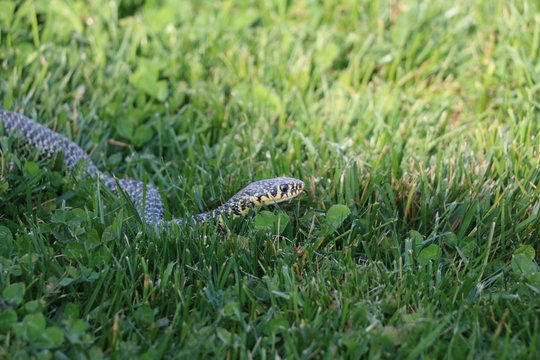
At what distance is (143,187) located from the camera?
3.95 m

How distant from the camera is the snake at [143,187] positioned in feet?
13.6

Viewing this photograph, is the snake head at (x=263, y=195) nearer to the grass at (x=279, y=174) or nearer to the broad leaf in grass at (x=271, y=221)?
the grass at (x=279, y=174)

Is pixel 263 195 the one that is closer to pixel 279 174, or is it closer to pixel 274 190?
pixel 274 190

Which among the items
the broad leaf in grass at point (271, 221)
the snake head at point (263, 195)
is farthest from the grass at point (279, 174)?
the snake head at point (263, 195)

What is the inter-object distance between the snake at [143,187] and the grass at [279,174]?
10cm

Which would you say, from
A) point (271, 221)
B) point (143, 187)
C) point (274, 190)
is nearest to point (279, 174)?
point (274, 190)

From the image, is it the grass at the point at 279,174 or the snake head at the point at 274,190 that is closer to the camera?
the grass at the point at 279,174

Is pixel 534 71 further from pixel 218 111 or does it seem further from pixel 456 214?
pixel 218 111

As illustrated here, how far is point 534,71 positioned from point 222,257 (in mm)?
3274

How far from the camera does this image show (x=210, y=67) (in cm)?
615

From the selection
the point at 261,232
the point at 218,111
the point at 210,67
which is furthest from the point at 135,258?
the point at 210,67

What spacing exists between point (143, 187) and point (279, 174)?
3.52ft

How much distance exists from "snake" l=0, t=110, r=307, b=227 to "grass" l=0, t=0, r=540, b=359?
10 centimetres

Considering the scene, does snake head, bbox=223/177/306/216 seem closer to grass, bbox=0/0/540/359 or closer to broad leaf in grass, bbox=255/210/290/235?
grass, bbox=0/0/540/359
